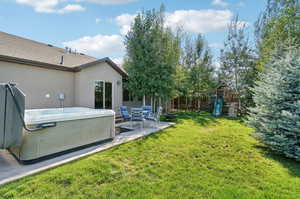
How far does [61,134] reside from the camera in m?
4.42

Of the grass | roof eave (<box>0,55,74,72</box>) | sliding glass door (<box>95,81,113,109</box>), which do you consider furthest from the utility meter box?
sliding glass door (<box>95,81,113,109</box>)

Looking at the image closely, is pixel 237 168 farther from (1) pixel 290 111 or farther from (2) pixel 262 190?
(1) pixel 290 111

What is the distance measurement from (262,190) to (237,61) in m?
14.9

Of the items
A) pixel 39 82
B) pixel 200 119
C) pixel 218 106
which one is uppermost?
pixel 39 82

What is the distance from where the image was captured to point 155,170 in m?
3.63

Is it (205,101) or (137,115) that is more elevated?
(205,101)

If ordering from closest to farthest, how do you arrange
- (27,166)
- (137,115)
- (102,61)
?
(27,166), (137,115), (102,61)

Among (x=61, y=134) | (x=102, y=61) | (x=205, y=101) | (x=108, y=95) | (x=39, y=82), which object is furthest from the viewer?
(x=205, y=101)

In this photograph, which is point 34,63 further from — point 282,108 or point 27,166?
point 282,108

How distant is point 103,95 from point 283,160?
29.6ft

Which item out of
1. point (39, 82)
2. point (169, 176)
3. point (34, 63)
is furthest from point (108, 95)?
point (169, 176)

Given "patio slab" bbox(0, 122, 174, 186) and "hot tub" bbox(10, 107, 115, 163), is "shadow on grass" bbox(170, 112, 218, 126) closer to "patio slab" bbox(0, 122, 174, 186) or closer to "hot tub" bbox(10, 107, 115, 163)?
"hot tub" bbox(10, 107, 115, 163)

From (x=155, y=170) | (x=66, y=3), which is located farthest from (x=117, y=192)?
(x=66, y=3)

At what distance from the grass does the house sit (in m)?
5.29
